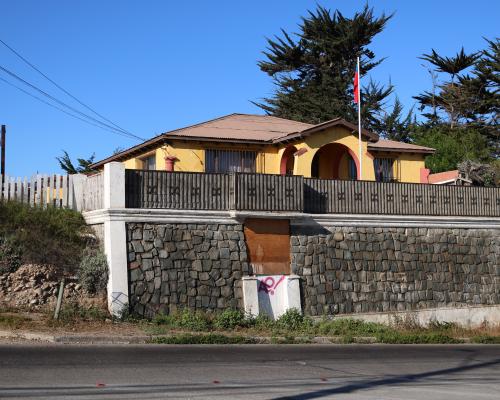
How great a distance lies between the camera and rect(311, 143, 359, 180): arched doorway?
34.1 metres

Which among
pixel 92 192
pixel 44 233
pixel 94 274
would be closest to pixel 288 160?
pixel 92 192

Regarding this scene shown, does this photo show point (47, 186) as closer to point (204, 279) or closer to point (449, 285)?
point (204, 279)

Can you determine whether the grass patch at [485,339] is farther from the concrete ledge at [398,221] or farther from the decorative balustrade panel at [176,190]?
the decorative balustrade panel at [176,190]

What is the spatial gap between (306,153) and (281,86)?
26088 mm

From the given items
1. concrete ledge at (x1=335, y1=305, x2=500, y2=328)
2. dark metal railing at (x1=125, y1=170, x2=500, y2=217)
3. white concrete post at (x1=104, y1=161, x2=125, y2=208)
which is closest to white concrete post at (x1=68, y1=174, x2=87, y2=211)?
white concrete post at (x1=104, y1=161, x2=125, y2=208)

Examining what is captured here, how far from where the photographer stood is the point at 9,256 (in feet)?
72.8

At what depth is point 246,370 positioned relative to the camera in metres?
14.2

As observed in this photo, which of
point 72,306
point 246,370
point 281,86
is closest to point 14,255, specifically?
point 72,306

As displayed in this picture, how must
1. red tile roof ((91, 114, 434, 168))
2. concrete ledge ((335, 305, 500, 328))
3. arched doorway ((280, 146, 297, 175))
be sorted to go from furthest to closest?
arched doorway ((280, 146, 297, 175)) → red tile roof ((91, 114, 434, 168)) → concrete ledge ((335, 305, 500, 328))

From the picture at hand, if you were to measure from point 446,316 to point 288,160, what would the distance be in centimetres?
905

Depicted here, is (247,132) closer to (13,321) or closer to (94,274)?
(94,274)

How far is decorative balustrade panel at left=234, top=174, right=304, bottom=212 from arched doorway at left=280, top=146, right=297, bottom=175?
20.8 feet

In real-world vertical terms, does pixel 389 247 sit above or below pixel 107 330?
above

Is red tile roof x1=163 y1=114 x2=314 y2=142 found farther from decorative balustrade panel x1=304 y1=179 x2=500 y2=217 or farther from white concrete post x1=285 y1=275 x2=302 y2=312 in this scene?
white concrete post x1=285 y1=275 x2=302 y2=312
